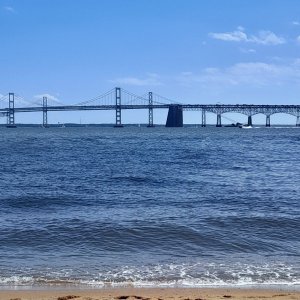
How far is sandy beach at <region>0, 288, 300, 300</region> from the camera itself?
24.0 ft

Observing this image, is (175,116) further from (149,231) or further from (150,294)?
(150,294)

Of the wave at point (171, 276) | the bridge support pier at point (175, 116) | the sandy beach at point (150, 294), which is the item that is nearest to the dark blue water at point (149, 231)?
the wave at point (171, 276)

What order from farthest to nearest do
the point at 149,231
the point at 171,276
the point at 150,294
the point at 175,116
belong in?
the point at 175,116, the point at 149,231, the point at 171,276, the point at 150,294

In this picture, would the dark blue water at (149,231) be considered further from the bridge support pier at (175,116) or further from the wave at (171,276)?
the bridge support pier at (175,116)

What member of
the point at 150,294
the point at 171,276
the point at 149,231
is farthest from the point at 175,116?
the point at 150,294

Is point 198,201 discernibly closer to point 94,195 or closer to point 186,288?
point 94,195

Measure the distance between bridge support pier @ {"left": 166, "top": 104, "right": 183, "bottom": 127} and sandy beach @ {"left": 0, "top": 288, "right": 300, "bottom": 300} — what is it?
121580mm

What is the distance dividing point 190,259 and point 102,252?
5.44ft

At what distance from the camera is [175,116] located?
135 m

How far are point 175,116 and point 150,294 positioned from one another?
12765 centimetres

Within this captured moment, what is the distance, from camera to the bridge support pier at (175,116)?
424ft

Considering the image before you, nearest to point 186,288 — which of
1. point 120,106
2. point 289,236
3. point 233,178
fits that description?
point 289,236

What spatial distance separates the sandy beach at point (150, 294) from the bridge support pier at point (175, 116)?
12158 cm

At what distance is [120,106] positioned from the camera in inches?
4771
